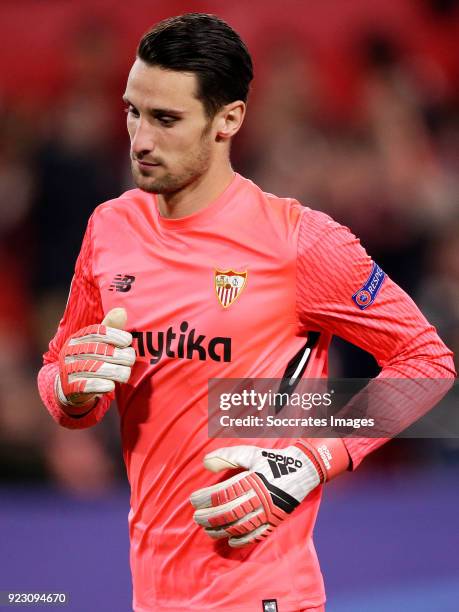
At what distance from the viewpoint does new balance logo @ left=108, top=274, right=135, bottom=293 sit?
2729 millimetres

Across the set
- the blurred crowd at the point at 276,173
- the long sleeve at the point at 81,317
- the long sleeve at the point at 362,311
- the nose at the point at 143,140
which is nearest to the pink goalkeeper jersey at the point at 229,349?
the long sleeve at the point at 362,311

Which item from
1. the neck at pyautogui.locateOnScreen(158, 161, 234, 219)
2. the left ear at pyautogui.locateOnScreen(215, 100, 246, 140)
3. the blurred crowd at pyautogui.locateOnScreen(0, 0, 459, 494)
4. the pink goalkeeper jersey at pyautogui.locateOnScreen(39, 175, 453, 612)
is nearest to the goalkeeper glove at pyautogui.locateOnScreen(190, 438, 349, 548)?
the pink goalkeeper jersey at pyautogui.locateOnScreen(39, 175, 453, 612)

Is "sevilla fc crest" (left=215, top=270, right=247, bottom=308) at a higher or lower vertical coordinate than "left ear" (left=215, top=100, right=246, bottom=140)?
lower

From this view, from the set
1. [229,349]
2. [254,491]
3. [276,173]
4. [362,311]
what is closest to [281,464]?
[254,491]

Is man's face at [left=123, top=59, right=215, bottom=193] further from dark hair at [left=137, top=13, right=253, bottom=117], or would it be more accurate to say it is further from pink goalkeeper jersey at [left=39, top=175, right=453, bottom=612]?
pink goalkeeper jersey at [left=39, top=175, right=453, bottom=612]

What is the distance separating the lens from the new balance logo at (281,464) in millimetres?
2465

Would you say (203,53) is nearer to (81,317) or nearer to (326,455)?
(81,317)

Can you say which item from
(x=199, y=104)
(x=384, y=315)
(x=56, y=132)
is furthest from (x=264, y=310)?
(x=56, y=132)

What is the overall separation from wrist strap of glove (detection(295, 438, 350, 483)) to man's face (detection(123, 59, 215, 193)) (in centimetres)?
68

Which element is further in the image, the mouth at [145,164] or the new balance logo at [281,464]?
the mouth at [145,164]

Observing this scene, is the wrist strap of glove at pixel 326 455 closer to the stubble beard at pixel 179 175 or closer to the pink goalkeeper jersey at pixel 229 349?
the pink goalkeeper jersey at pixel 229 349

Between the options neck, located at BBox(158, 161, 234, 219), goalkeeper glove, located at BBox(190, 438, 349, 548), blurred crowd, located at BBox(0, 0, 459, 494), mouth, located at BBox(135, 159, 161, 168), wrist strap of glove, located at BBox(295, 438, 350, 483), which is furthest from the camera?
blurred crowd, located at BBox(0, 0, 459, 494)

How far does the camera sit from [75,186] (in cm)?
586

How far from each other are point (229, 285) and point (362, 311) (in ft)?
1.03
